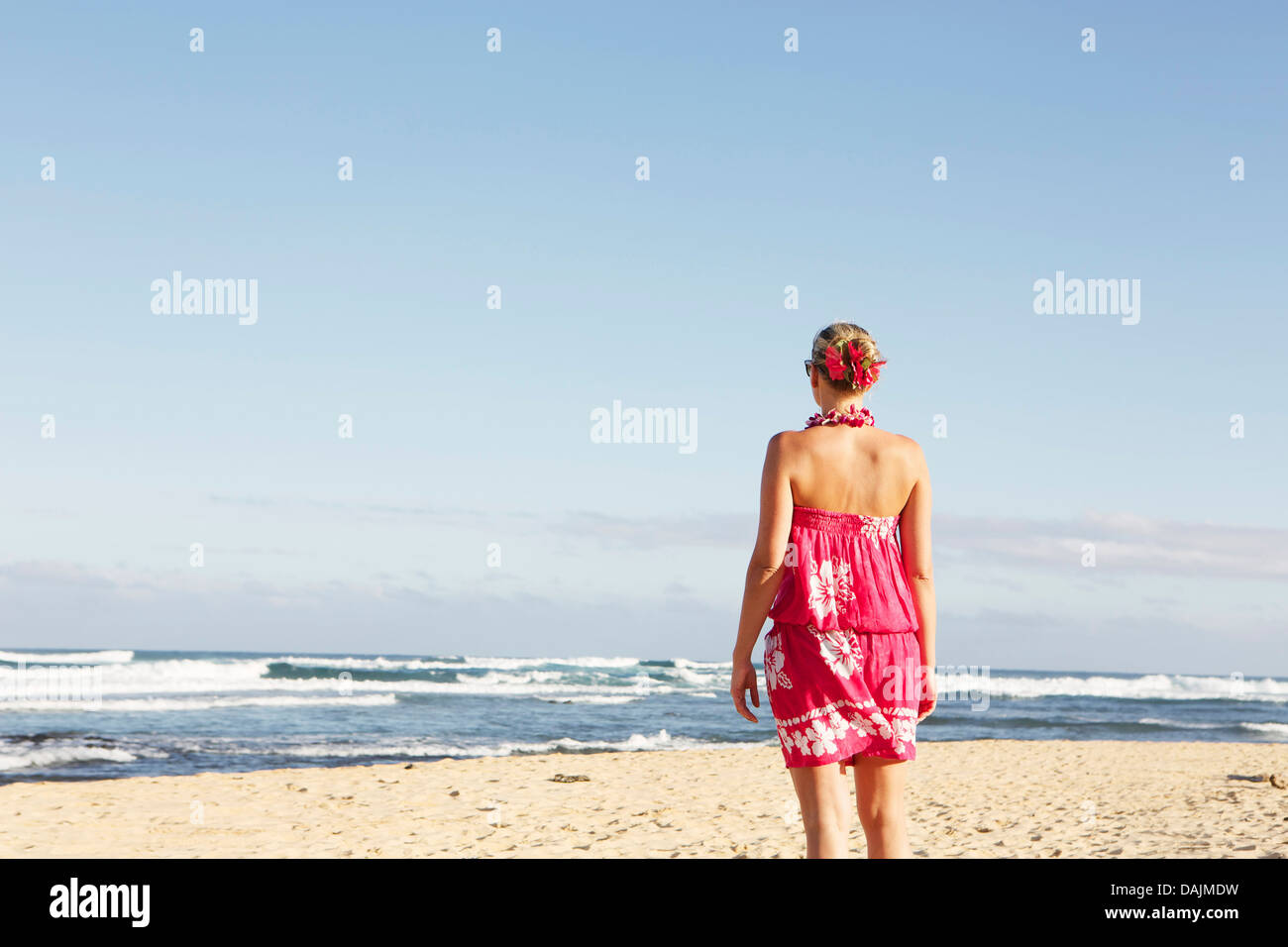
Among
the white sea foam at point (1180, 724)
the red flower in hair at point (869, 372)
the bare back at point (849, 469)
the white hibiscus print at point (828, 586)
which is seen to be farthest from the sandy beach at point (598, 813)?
the white sea foam at point (1180, 724)

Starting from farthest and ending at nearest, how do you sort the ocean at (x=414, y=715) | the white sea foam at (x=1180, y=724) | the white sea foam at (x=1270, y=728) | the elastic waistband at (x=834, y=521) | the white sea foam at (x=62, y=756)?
the white sea foam at (x=1180, y=724) < the white sea foam at (x=1270, y=728) < the ocean at (x=414, y=715) < the white sea foam at (x=62, y=756) < the elastic waistband at (x=834, y=521)

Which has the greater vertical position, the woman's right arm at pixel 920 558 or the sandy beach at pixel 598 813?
the woman's right arm at pixel 920 558

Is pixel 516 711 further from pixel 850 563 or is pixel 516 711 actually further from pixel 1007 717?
pixel 850 563

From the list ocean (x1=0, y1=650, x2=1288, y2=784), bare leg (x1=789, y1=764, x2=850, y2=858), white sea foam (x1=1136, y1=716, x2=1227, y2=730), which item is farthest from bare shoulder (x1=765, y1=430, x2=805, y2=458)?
white sea foam (x1=1136, y1=716, x2=1227, y2=730)

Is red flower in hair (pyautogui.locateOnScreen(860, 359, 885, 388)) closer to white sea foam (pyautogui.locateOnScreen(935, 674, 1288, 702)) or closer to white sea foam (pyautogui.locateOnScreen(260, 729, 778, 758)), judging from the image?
white sea foam (pyautogui.locateOnScreen(260, 729, 778, 758))

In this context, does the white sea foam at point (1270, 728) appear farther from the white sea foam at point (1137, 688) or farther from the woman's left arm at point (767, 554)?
the woman's left arm at point (767, 554)

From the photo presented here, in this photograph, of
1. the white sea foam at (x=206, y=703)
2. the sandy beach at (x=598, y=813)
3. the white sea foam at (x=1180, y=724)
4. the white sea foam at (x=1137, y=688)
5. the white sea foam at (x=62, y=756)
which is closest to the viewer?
the sandy beach at (x=598, y=813)

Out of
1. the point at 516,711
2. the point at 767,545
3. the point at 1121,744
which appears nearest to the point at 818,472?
the point at 767,545

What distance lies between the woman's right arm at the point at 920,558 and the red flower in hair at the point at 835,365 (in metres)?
0.34

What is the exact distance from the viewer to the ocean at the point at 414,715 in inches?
609

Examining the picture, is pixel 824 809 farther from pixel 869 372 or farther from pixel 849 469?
pixel 869 372

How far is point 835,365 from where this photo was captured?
3271 millimetres

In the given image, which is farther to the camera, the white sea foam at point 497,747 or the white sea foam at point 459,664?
the white sea foam at point 459,664
